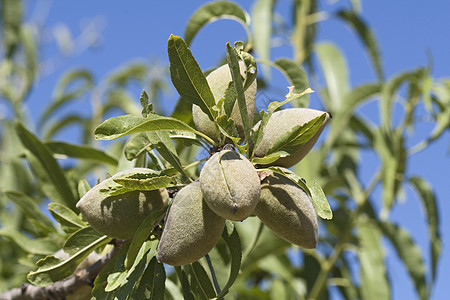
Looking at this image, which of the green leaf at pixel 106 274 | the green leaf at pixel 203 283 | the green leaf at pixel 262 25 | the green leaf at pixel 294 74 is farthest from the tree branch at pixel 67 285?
the green leaf at pixel 262 25

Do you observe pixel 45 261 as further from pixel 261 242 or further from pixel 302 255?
pixel 302 255

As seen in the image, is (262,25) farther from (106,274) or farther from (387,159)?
(106,274)

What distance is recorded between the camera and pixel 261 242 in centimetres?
174

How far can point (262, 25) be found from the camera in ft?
7.63

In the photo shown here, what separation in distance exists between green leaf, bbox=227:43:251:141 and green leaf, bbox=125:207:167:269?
0.17 m

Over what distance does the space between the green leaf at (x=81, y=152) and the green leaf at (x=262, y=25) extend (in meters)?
0.95

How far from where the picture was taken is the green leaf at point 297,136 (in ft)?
2.72

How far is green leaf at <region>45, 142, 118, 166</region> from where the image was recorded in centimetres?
135

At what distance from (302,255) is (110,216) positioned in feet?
4.71

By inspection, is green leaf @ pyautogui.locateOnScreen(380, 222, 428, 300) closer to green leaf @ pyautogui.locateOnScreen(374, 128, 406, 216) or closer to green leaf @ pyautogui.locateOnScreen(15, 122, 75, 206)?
green leaf @ pyautogui.locateOnScreen(374, 128, 406, 216)

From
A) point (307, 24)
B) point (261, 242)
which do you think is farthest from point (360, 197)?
point (307, 24)

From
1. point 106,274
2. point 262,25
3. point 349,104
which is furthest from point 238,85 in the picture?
point 262,25

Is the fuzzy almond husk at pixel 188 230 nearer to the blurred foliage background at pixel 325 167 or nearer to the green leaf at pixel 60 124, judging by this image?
the blurred foliage background at pixel 325 167

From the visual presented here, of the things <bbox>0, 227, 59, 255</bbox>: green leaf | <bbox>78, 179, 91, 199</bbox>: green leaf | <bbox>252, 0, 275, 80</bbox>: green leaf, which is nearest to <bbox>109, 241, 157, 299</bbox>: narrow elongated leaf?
<bbox>78, 179, 91, 199</bbox>: green leaf
